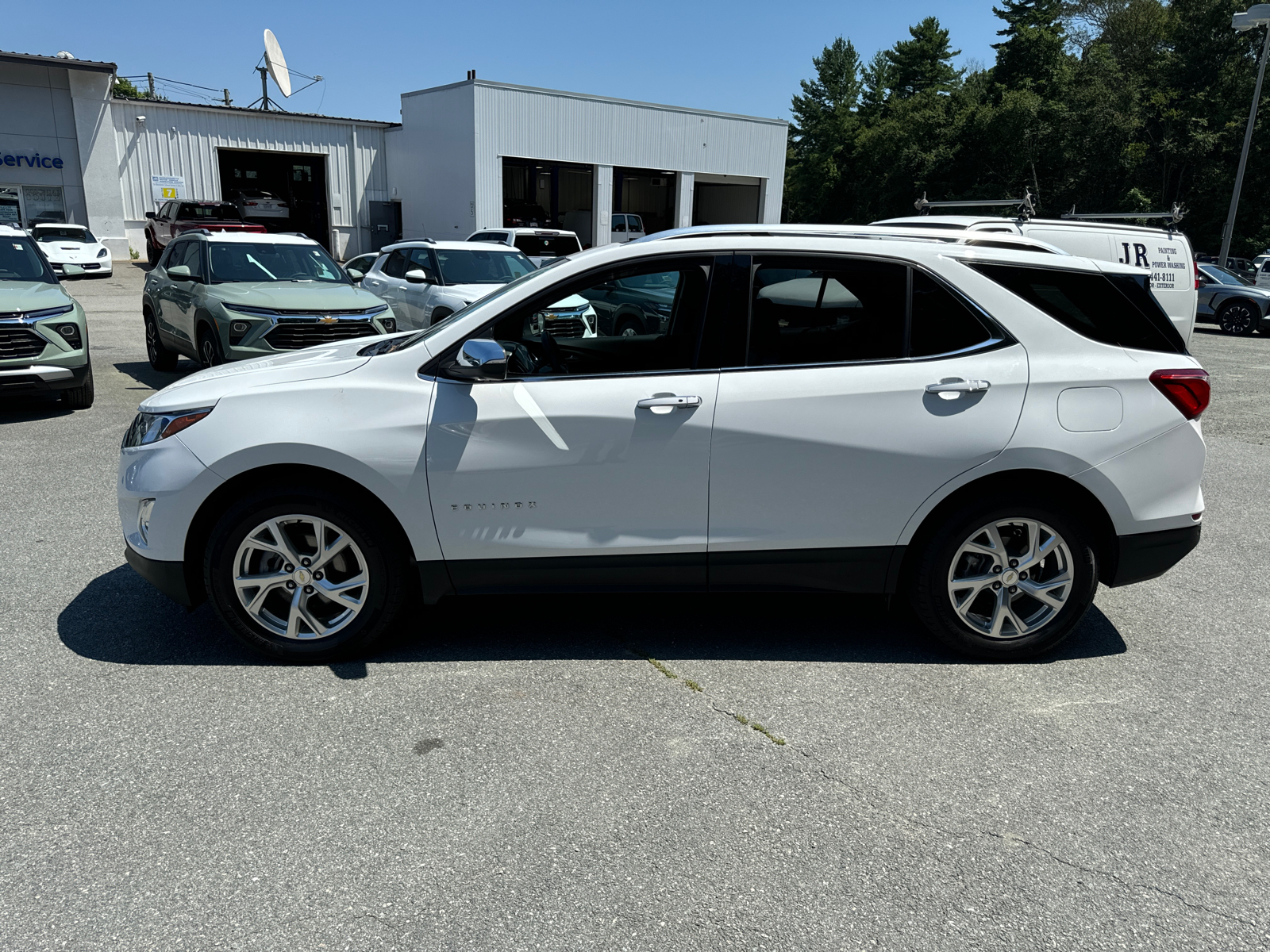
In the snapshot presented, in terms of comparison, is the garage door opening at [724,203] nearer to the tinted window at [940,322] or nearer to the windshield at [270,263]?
the windshield at [270,263]

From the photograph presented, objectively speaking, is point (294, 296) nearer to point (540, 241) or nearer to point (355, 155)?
point (540, 241)

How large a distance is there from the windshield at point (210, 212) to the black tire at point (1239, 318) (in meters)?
27.9

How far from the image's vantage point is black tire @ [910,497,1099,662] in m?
3.98

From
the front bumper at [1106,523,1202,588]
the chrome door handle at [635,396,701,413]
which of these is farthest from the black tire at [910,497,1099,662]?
the chrome door handle at [635,396,701,413]

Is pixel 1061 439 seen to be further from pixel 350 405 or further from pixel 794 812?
pixel 350 405

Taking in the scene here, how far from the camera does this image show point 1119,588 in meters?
5.20

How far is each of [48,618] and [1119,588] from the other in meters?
5.56

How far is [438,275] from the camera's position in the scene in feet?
41.7

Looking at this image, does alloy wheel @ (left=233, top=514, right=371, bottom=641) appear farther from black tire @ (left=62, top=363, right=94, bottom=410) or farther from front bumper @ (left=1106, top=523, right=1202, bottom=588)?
black tire @ (left=62, top=363, right=94, bottom=410)

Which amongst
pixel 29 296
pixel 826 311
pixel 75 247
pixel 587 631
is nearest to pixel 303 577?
pixel 587 631

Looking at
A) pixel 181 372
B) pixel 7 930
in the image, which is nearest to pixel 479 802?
pixel 7 930

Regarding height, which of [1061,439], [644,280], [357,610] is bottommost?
[357,610]

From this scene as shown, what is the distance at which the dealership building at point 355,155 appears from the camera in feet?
103

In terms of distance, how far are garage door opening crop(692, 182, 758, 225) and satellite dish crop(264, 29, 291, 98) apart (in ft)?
62.3
